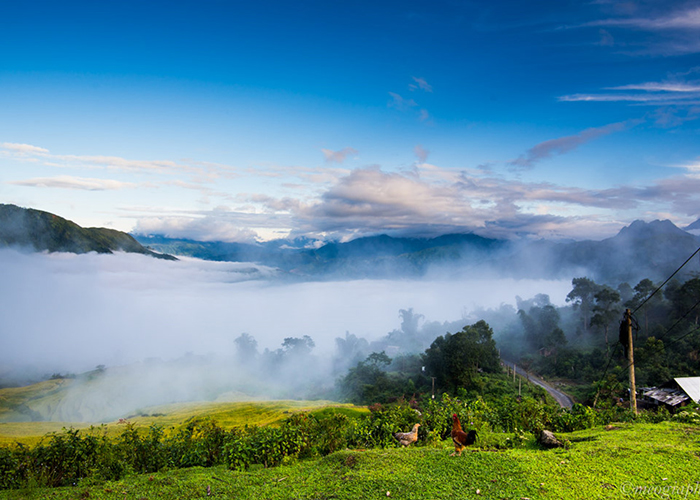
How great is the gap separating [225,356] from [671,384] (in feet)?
371

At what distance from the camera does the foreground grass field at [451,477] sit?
7012 millimetres

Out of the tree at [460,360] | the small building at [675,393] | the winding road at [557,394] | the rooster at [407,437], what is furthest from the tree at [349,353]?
the rooster at [407,437]

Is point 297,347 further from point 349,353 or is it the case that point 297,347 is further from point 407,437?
point 407,437

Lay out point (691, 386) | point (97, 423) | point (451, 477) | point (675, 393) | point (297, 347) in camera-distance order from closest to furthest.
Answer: point (451, 477)
point (691, 386)
point (675, 393)
point (97, 423)
point (297, 347)

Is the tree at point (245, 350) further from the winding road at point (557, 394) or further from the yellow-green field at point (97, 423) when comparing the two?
the winding road at point (557, 394)

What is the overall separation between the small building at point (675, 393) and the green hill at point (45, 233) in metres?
155

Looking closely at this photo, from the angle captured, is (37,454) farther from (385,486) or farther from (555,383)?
(555,383)

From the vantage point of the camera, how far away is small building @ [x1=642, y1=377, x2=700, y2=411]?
28359mm

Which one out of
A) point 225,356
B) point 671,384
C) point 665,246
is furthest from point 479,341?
point 665,246

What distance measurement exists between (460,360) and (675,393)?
22838 mm

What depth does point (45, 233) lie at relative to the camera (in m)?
127

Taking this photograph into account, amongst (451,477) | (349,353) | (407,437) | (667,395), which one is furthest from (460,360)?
(349,353)

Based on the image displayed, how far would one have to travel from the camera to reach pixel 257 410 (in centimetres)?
3853

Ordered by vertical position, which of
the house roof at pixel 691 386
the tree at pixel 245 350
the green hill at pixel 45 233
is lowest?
the tree at pixel 245 350
